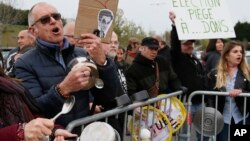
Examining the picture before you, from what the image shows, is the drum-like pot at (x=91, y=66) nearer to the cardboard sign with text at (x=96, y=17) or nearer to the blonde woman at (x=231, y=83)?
the cardboard sign with text at (x=96, y=17)

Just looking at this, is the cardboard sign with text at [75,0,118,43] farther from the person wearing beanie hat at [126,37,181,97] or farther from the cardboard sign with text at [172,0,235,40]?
the cardboard sign with text at [172,0,235,40]

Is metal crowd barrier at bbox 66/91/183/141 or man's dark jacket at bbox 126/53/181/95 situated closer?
metal crowd barrier at bbox 66/91/183/141

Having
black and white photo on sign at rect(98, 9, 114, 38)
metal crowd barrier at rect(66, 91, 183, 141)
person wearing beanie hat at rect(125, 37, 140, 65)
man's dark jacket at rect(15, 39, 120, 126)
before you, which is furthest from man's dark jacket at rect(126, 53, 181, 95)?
person wearing beanie hat at rect(125, 37, 140, 65)

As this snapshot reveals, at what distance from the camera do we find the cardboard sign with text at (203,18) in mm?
5422

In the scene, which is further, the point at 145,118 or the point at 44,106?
the point at 145,118

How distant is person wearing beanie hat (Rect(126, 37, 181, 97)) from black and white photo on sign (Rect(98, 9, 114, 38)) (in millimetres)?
2213

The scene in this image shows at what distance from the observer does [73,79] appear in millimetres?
2646

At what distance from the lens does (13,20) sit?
2681 cm

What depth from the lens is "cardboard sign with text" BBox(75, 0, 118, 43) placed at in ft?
9.30

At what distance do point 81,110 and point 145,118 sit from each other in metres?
1.12

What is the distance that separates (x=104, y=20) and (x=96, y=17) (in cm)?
8

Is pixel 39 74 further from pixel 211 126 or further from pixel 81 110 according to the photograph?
pixel 211 126

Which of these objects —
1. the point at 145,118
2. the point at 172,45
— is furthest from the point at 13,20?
the point at 145,118

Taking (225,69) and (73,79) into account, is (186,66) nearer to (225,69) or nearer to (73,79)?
(225,69)
